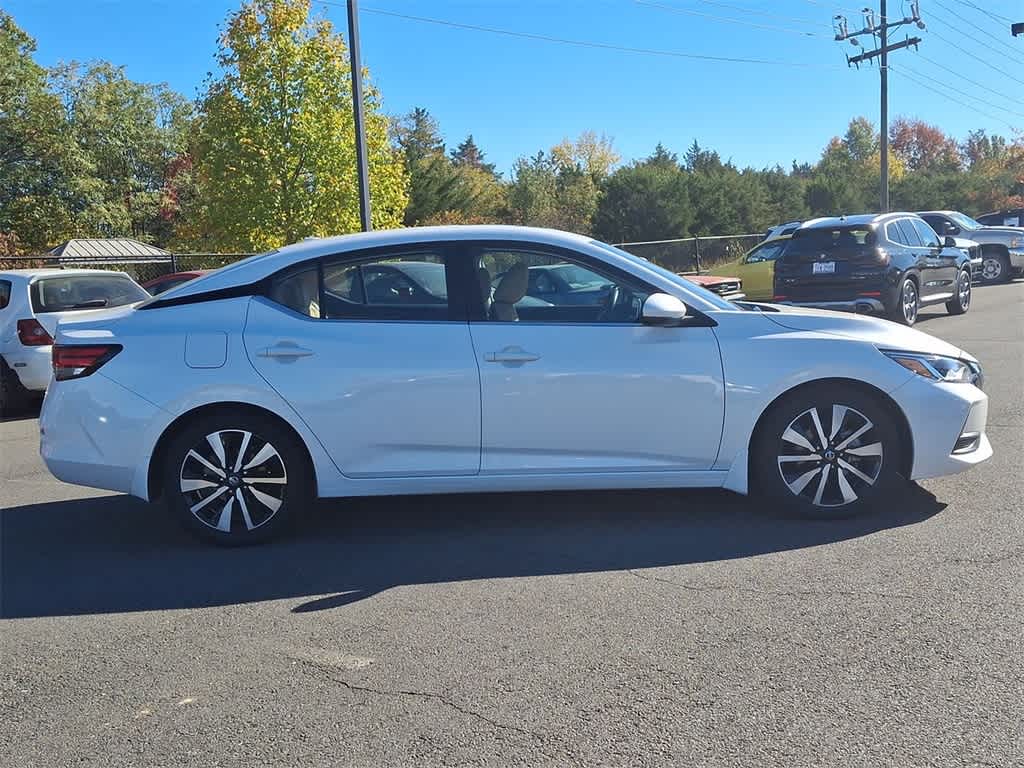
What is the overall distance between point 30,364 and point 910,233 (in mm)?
12146

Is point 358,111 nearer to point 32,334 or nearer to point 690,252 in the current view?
point 32,334

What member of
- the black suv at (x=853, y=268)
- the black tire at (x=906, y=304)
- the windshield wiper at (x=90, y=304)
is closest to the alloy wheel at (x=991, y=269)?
the black tire at (x=906, y=304)

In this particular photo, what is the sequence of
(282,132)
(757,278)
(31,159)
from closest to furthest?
(757,278) < (282,132) < (31,159)

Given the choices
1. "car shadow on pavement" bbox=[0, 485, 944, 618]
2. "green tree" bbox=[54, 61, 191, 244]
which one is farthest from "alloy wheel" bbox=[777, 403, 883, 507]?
"green tree" bbox=[54, 61, 191, 244]

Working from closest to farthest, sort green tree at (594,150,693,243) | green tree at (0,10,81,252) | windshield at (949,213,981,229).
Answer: windshield at (949,213,981,229) < green tree at (0,10,81,252) < green tree at (594,150,693,243)

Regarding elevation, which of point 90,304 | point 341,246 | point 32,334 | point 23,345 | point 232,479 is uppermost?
point 341,246

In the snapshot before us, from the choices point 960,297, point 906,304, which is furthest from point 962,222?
point 906,304

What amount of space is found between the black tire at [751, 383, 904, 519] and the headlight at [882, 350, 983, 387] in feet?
0.81

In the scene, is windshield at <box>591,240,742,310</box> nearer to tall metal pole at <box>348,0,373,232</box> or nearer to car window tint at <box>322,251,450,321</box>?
car window tint at <box>322,251,450,321</box>

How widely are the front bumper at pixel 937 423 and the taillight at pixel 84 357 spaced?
407cm

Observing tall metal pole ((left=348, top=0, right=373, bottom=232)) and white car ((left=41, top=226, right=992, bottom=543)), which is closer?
white car ((left=41, top=226, right=992, bottom=543))

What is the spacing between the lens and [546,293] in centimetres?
523

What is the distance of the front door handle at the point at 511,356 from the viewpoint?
16.3ft

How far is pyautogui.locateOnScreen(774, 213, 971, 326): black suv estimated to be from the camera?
45.2 ft
